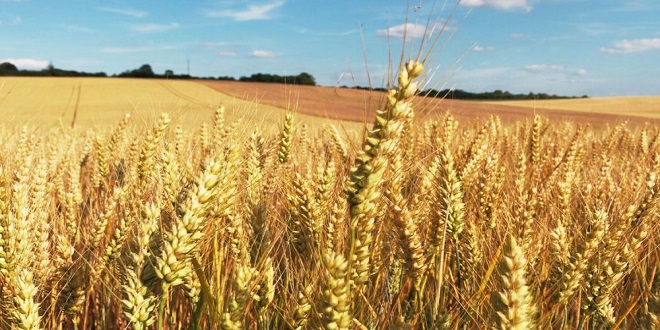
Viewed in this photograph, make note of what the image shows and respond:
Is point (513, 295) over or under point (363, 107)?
under

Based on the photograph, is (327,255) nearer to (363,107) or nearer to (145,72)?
(363,107)

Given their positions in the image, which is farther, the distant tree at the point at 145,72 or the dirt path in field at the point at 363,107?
the distant tree at the point at 145,72

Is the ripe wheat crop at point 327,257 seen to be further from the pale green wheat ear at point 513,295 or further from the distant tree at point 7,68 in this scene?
the distant tree at point 7,68

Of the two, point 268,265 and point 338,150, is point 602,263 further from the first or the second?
point 338,150

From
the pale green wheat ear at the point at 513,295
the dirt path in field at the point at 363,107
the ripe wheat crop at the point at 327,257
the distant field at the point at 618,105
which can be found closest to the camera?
the pale green wheat ear at the point at 513,295

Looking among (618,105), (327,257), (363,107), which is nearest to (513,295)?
(327,257)

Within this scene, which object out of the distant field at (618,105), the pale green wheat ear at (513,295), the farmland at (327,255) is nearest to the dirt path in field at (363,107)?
the farmland at (327,255)

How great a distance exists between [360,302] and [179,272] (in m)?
0.54

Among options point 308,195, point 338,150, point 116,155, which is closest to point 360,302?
point 308,195

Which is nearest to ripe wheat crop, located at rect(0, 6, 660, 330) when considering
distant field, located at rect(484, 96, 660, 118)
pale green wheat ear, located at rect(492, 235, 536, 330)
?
pale green wheat ear, located at rect(492, 235, 536, 330)

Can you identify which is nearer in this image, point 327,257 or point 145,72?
point 327,257

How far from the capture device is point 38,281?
5.03 ft

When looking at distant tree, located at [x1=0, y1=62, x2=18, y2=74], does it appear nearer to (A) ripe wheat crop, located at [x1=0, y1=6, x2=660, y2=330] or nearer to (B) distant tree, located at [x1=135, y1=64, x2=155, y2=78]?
(B) distant tree, located at [x1=135, y1=64, x2=155, y2=78]

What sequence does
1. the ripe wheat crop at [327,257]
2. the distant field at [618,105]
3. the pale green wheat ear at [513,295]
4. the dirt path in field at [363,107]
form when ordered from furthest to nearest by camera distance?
the distant field at [618,105] → the dirt path in field at [363,107] → the ripe wheat crop at [327,257] → the pale green wheat ear at [513,295]
